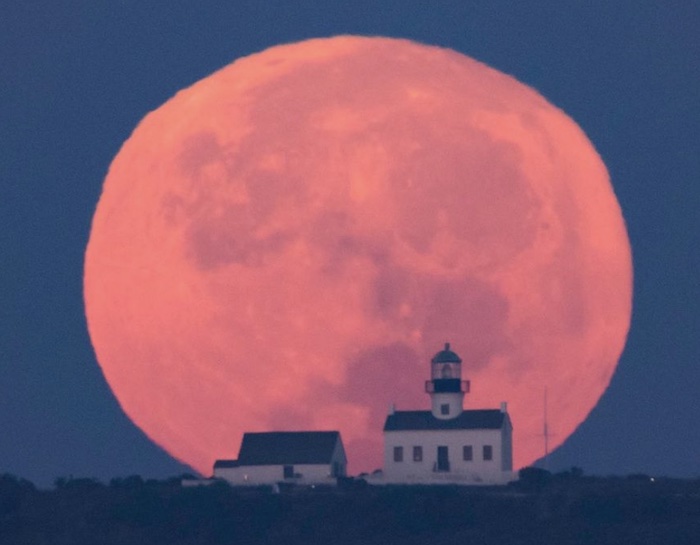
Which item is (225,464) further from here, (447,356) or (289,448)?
(447,356)

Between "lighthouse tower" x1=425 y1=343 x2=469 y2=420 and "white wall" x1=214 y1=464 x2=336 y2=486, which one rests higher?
"lighthouse tower" x1=425 y1=343 x2=469 y2=420

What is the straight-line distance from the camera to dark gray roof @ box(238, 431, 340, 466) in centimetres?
15338

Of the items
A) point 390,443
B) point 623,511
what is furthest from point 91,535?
point 623,511

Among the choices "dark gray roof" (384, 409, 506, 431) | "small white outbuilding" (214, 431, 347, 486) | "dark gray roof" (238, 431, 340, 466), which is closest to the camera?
"dark gray roof" (384, 409, 506, 431)

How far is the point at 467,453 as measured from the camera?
501 ft

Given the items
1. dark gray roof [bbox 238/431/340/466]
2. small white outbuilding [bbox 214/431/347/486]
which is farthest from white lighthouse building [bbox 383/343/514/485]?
dark gray roof [bbox 238/431/340/466]

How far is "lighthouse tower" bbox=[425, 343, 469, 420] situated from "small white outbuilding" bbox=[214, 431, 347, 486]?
523 cm

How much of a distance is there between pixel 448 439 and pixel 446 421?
3.73ft

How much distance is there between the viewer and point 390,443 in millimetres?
153750

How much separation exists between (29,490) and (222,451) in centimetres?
1005

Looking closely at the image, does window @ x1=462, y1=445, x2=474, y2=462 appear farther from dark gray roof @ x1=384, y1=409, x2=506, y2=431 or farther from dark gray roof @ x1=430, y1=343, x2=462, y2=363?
dark gray roof @ x1=430, y1=343, x2=462, y2=363

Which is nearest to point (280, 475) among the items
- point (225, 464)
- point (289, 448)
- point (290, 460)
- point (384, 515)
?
point (290, 460)

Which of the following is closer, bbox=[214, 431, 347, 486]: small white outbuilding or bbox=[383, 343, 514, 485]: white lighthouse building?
bbox=[383, 343, 514, 485]: white lighthouse building

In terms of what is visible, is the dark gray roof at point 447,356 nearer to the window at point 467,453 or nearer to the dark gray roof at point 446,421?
the dark gray roof at point 446,421
